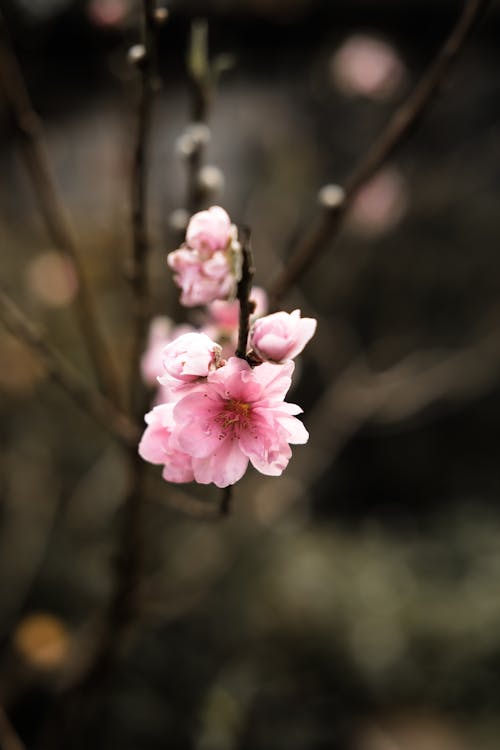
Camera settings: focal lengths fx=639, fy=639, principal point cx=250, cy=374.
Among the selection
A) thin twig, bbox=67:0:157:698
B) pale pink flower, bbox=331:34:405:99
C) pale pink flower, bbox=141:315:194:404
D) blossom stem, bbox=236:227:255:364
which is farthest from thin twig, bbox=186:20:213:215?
pale pink flower, bbox=331:34:405:99

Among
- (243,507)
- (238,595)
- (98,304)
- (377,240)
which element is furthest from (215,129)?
(238,595)

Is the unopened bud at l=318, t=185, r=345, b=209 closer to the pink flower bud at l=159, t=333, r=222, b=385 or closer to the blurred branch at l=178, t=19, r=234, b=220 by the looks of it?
the blurred branch at l=178, t=19, r=234, b=220

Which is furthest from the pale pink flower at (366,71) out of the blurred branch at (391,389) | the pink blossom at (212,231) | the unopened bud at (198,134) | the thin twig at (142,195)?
→ the pink blossom at (212,231)

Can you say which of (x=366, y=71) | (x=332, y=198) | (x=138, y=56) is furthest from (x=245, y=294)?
(x=366, y=71)

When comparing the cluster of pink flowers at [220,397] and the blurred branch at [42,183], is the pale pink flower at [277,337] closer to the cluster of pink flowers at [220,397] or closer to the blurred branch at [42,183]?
the cluster of pink flowers at [220,397]

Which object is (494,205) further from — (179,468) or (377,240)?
(179,468)

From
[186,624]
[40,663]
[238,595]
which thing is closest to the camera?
[40,663]
